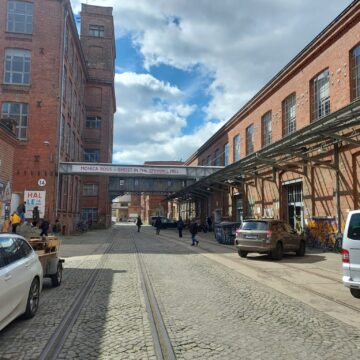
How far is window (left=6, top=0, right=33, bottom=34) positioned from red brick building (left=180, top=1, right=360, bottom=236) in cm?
1892

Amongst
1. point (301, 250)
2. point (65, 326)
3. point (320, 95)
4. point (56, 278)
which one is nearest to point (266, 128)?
point (320, 95)

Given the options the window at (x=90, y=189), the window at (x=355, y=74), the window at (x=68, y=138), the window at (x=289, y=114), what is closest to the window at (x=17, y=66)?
the window at (x=68, y=138)

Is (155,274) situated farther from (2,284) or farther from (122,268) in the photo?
(2,284)

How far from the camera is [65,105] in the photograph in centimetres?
3650

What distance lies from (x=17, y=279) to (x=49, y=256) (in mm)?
3603

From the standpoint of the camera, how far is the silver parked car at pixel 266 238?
16.3 meters

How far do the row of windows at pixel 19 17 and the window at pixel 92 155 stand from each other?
84.1ft

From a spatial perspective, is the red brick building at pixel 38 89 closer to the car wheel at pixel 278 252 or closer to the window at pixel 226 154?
the window at pixel 226 154

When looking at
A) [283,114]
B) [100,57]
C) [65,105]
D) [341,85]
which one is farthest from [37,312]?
[100,57]

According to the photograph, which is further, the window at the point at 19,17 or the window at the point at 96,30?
the window at the point at 96,30

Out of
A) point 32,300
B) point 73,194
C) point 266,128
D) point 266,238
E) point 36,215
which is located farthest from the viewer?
point 73,194

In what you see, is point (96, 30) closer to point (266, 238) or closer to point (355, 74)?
point (355, 74)

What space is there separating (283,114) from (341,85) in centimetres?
775

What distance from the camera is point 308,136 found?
17.3m
